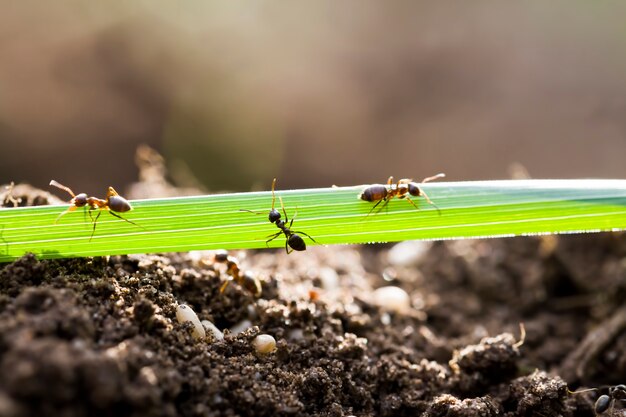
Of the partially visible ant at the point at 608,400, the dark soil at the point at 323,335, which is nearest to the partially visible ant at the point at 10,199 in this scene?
the dark soil at the point at 323,335

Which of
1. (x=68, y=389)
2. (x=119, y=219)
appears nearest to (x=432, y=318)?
(x=119, y=219)

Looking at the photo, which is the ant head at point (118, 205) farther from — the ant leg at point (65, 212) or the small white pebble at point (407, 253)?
the small white pebble at point (407, 253)

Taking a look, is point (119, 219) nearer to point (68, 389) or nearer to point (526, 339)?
point (68, 389)

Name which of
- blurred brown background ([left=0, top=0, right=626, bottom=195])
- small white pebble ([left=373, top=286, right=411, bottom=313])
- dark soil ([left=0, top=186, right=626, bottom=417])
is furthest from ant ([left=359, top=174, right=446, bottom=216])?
blurred brown background ([left=0, top=0, right=626, bottom=195])

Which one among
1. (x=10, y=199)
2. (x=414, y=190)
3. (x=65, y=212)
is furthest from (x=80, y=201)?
(x=414, y=190)

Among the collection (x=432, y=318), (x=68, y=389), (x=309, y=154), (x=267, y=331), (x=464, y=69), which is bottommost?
(x=68, y=389)

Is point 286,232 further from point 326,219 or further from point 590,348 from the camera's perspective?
point 590,348
